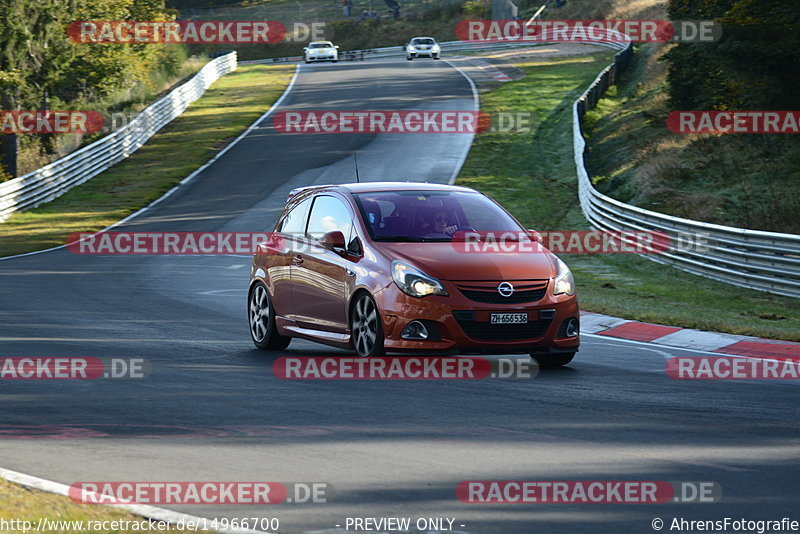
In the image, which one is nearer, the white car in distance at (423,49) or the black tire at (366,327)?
the black tire at (366,327)

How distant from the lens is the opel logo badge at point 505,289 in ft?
33.4

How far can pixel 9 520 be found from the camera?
542 centimetres

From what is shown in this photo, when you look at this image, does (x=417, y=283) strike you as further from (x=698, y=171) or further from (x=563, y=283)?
(x=698, y=171)

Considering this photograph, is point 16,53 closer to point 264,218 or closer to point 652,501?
point 264,218

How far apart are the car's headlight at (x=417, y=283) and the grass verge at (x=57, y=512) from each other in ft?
15.4

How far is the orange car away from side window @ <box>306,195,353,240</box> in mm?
13

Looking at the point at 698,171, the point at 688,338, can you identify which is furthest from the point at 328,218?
the point at 698,171

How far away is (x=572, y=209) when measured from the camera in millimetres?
31531

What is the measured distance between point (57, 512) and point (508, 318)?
5.30m

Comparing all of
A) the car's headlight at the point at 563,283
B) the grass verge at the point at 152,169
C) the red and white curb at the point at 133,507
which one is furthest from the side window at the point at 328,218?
the grass verge at the point at 152,169

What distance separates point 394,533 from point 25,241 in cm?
2555

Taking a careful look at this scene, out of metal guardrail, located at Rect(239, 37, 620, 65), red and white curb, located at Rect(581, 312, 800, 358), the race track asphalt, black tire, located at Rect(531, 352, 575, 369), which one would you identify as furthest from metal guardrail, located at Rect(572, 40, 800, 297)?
metal guardrail, located at Rect(239, 37, 620, 65)

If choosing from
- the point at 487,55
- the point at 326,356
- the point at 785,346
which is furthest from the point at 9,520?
the point at 487,55

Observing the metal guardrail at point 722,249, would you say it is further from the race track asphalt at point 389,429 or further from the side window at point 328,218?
the side window at point 328,218
